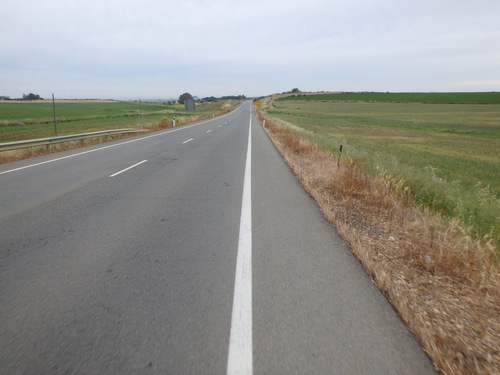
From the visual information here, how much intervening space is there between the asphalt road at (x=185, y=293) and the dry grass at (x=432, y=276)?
0.16 meters

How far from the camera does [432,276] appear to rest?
309cm

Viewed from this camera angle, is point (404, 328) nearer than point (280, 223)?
Yes

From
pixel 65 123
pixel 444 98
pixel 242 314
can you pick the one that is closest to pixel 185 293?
pixel 242 314

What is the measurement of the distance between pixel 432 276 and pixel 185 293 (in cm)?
256

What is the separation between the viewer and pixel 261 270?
3242 mm

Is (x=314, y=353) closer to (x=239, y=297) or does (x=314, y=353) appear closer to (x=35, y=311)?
(x=239, y=297)

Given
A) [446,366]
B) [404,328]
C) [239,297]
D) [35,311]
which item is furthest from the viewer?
[239,297]

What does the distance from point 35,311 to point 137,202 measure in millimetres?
3237

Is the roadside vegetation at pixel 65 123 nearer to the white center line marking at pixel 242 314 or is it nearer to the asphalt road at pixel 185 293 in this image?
the asphalt road at pixel 185 293

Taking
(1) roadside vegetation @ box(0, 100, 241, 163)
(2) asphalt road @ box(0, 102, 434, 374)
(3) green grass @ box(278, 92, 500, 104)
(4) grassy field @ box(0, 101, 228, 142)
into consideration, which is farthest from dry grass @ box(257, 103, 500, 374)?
(3) green grass @ box(278, 92, 500, 104)

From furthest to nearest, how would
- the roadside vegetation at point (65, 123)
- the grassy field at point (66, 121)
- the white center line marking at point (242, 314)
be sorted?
the grassy field at point (66, 121)
the roadside vegetation at point (65, 123)
the white center line marking at point (242, 314)

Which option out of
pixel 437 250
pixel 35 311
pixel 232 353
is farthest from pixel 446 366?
pixel 35 311

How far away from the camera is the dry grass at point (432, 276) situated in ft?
6.98

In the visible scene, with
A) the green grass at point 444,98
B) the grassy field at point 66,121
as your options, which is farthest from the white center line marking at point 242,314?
the green grass at point 444,98
